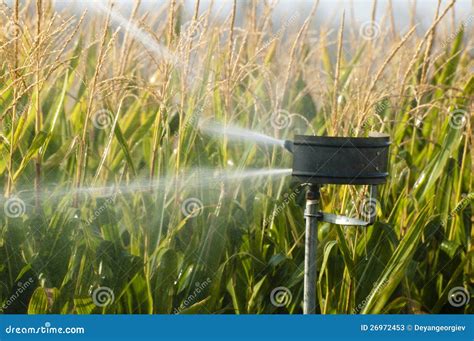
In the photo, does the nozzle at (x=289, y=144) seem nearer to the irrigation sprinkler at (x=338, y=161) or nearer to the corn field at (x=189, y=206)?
the irrigation sprinkler at (x=338, y=161)

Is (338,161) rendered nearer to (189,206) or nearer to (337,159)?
(337,159)

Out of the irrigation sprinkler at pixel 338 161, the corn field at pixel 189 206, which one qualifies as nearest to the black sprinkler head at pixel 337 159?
the irrigation sprinkler at pixel 338 161

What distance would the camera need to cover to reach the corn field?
282 cm

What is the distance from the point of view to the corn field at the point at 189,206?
9.27ft

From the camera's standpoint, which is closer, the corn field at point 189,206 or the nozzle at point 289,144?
the nozzle at point 289,144

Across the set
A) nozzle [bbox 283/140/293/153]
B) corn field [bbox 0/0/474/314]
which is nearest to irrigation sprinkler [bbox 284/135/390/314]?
nozzle [bbox 283/140/293/153]

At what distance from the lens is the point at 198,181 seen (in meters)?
3.06

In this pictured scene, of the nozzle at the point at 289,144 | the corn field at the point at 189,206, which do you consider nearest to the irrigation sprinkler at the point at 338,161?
the nozzle at the point at 289,144

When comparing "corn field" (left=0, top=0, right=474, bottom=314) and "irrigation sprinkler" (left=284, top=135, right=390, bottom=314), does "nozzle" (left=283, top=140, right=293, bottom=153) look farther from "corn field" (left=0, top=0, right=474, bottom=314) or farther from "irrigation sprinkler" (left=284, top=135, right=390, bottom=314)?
"corn field" (left=0, top=0, right=474, bottom=314)

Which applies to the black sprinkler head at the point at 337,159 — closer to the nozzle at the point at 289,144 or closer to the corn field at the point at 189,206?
the nozzle at the point at 289,144

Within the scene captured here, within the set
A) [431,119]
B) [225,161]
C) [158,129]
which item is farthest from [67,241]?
[431,119]

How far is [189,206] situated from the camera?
3.01 m

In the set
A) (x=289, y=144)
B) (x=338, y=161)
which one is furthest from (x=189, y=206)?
(x=338, y=161)

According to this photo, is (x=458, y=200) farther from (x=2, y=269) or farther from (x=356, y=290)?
(x=2, y=269)
